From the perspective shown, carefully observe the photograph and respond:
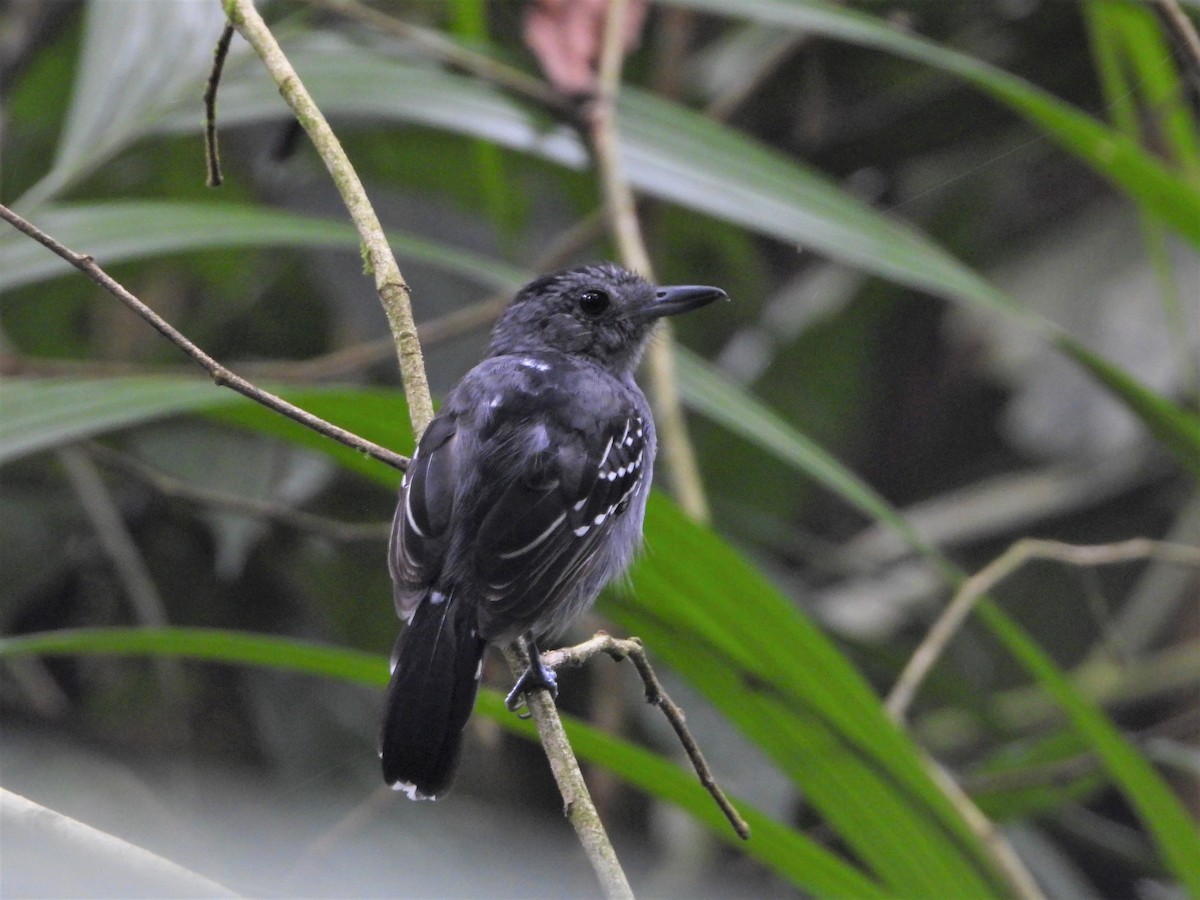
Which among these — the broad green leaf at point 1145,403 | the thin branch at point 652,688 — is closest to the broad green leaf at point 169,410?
the thin branch at point 652,688

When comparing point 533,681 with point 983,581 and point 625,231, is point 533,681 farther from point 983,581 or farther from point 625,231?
point 625,231

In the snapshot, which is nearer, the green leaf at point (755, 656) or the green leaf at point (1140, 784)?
the green leaf at point (755, 656)

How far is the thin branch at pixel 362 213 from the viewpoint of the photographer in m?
2.00

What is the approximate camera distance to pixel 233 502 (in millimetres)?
3615

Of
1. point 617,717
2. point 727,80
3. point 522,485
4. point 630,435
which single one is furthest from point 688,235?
point 522,485

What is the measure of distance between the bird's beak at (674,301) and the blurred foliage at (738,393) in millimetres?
173

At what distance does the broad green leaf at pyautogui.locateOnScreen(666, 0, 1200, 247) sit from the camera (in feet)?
→ 10.1

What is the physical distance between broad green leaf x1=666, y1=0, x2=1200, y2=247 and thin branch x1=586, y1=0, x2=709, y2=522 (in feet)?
0.97

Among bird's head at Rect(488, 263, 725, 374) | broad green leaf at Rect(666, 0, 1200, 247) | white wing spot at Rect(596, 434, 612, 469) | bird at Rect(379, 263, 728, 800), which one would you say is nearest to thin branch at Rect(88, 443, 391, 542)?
bird's head at Rect(488, 263, 725, 374)

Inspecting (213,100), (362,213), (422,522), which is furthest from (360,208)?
(422,522)

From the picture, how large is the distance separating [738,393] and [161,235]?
1259 mm

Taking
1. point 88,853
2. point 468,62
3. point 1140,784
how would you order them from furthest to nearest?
point 468,62
point 1140,784
point 88,853

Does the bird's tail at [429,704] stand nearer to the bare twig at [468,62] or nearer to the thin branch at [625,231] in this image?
the thin branch at [625,231]

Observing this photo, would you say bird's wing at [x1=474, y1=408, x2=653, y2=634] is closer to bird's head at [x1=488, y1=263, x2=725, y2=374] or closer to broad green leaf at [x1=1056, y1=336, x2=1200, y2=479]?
bird's head at [x1=488, y1=263, x2=725, y2=374]
